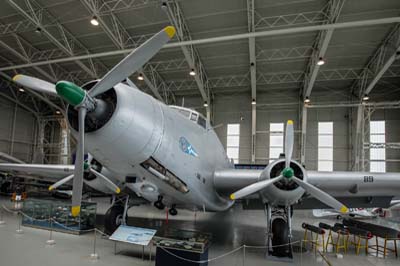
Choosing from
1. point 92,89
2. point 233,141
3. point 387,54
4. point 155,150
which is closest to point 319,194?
point 155,150

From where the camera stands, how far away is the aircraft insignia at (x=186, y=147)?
Result: 638cm

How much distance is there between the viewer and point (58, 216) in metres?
9.51

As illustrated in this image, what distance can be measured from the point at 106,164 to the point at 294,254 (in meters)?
6.04

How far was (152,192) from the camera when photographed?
636 cm

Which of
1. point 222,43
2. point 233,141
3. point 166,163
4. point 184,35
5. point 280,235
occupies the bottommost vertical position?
point 280,235

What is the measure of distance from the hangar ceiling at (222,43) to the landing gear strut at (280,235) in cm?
995

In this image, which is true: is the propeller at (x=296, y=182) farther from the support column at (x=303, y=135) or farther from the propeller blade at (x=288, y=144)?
the support column at (x=303, y=135)

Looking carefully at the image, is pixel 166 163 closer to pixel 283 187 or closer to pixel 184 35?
pixel 283 187

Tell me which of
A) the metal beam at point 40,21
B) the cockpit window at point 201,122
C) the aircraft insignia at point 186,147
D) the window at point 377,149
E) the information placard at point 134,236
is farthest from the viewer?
the window at point 377,149

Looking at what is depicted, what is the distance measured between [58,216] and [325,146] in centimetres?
2101

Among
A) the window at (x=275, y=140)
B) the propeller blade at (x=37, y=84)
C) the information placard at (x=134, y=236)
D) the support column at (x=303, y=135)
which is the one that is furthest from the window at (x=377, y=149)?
the propeller blade at (x=37, y=84)

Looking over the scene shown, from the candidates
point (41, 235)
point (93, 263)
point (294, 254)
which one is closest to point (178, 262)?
point (93, 263)

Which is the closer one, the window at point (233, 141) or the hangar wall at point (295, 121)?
the hangar wall at point (295, 121)

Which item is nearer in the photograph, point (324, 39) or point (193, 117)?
point (193, 117)
